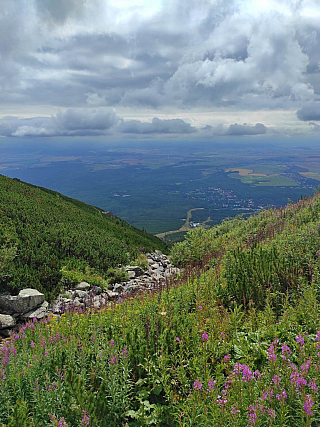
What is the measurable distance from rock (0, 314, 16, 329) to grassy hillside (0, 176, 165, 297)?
1.53 m

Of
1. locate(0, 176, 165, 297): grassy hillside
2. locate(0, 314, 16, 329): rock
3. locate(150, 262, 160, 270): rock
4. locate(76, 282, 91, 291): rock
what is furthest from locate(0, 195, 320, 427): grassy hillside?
locate(150, 262, 160, 270): rock

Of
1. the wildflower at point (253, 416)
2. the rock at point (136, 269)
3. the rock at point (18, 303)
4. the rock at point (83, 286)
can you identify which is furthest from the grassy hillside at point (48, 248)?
the wildflower at point (253, 416)

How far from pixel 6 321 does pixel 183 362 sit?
6474 millimetres

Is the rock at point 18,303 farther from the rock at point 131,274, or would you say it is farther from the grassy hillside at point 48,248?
the rock at point 131,274

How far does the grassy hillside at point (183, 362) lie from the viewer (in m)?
2.59

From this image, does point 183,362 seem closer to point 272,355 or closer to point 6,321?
point 272,355

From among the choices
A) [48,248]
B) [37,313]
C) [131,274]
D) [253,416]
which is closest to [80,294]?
[37,313]

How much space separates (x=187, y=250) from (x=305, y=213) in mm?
5937

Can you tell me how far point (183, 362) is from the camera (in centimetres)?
400

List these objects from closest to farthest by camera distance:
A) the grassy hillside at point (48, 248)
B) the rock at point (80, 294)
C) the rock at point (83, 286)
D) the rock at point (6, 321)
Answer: the rock at point (6, 321) < the rock at point (80, 294) < the grassy hillside at point (48, 248) < the rock at point (83, 286)

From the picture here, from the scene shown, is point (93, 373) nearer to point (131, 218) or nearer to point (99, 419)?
point (99, 419)

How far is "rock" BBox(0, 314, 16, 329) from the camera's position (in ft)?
26.3

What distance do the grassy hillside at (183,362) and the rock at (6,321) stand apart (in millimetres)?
3096

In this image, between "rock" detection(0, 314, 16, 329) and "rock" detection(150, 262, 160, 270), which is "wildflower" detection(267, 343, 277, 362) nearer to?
"rock" detection(0, 314, 16, 329)
